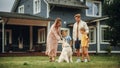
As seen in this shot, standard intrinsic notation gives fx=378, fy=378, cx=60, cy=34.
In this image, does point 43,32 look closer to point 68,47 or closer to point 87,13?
point 87,13

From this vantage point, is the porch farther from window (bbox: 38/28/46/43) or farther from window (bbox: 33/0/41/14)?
window (bbox: 33/0/41/14)

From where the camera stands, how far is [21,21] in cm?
2783

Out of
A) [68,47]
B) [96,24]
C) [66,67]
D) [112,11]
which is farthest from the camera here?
[96,24]

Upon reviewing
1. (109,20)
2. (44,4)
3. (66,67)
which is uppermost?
(44,4)

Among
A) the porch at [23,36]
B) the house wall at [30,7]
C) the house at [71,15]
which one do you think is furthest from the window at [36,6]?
the porch at [23,36]

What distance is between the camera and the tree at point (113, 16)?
17.4m

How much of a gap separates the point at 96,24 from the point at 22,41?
273 inches

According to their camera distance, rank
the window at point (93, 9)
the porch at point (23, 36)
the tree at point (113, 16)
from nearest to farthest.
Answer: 1. the tree at point (113, 16)
2. the porch at point (23, 36)
3. the window at point (93, 9)

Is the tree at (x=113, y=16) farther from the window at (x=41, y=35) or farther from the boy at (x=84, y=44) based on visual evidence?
the window at (x=41, y=35)

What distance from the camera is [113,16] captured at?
693 inches

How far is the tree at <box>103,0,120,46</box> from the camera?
17.4 meters

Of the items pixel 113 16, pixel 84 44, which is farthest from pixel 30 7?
pixel 84 44

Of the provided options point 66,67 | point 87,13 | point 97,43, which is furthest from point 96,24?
point 66,67

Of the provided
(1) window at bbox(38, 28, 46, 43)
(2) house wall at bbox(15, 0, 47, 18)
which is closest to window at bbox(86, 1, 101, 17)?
(2) house wall at bbox(15, 0, 47, 18)
